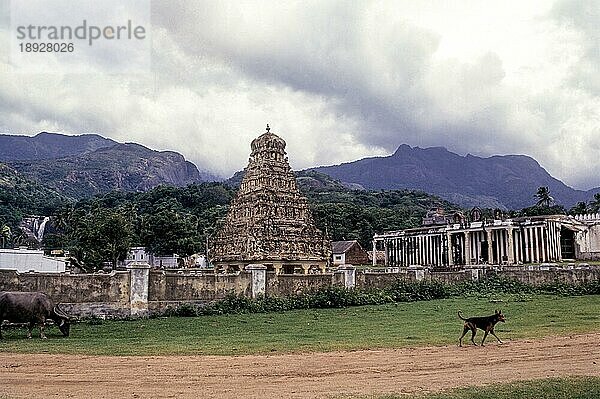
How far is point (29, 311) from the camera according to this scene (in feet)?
74.5

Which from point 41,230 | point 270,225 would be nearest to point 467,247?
point 270,225

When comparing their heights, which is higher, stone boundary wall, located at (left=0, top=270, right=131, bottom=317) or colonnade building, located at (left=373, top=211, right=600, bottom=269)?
Answer: colonnade building, located at (left=373, top=211, right=600, bottom=269)

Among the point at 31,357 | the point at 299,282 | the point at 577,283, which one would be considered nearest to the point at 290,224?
the point at 299,282

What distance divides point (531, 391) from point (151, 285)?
73.5 feet

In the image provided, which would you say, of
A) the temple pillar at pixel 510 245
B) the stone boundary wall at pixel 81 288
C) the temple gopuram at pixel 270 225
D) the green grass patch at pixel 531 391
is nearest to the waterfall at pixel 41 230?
the temple gopuram at pixel 270 225

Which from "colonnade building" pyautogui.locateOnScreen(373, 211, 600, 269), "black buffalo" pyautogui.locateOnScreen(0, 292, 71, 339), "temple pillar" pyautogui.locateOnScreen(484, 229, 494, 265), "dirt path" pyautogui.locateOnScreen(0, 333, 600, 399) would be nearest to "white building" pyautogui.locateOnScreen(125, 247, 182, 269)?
"colonnade building" pyautogui.locateOnScreen(373, 211, 600, 269)

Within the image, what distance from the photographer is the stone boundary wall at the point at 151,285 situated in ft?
94.2

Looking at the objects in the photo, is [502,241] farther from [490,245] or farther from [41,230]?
[41,230]

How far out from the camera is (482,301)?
35094 millimetres

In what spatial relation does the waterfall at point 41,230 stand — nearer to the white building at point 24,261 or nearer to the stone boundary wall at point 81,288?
the white building at point 24,261

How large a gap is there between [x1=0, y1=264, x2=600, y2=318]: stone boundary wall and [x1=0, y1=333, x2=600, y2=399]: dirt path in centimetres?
1089

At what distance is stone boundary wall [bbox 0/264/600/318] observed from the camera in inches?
1131

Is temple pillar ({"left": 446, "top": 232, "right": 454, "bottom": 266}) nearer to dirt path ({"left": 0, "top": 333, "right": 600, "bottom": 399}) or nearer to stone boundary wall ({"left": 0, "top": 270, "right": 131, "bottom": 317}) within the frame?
stone boundary wall ({"left": 0, "top": 270, "right": 131, "bottom": 317})

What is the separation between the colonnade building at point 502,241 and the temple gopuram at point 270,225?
26280 mm
